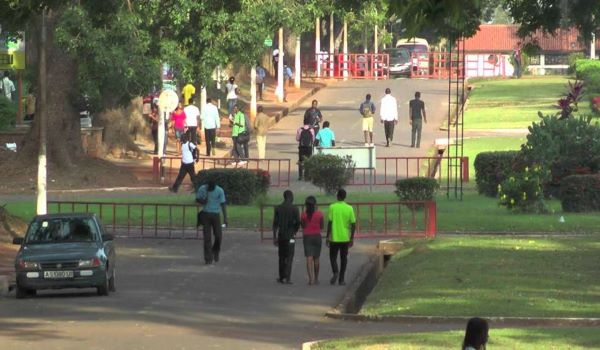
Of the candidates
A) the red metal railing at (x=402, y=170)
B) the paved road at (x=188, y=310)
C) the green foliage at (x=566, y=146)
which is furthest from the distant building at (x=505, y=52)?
the paved road at (x=188, y=310)

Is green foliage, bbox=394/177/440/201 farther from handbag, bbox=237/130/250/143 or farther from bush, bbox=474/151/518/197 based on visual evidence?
handbag, bbox=237/130/250/143

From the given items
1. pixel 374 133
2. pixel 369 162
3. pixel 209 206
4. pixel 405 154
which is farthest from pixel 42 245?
pixel 374 133

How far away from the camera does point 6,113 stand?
4541 cm

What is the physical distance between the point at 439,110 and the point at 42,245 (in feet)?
142

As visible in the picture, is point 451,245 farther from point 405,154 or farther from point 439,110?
point 439,110

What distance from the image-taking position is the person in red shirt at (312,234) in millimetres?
23203

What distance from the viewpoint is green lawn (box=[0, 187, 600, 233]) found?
30.2m

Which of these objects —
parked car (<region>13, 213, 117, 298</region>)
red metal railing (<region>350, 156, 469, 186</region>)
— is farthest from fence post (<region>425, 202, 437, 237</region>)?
red metal railing (<region>350, 156, 469, 186</region>)

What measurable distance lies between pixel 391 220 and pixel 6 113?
18.1 meters

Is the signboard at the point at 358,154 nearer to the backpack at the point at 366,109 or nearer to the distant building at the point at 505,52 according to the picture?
the backpack at the point at 366,109

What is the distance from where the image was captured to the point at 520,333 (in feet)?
55.0

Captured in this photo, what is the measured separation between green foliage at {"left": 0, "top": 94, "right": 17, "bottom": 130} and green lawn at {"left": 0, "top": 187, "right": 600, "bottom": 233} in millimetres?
9990

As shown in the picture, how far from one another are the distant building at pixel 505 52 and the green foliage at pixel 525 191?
43.6 metres

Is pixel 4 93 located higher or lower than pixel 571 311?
higher
